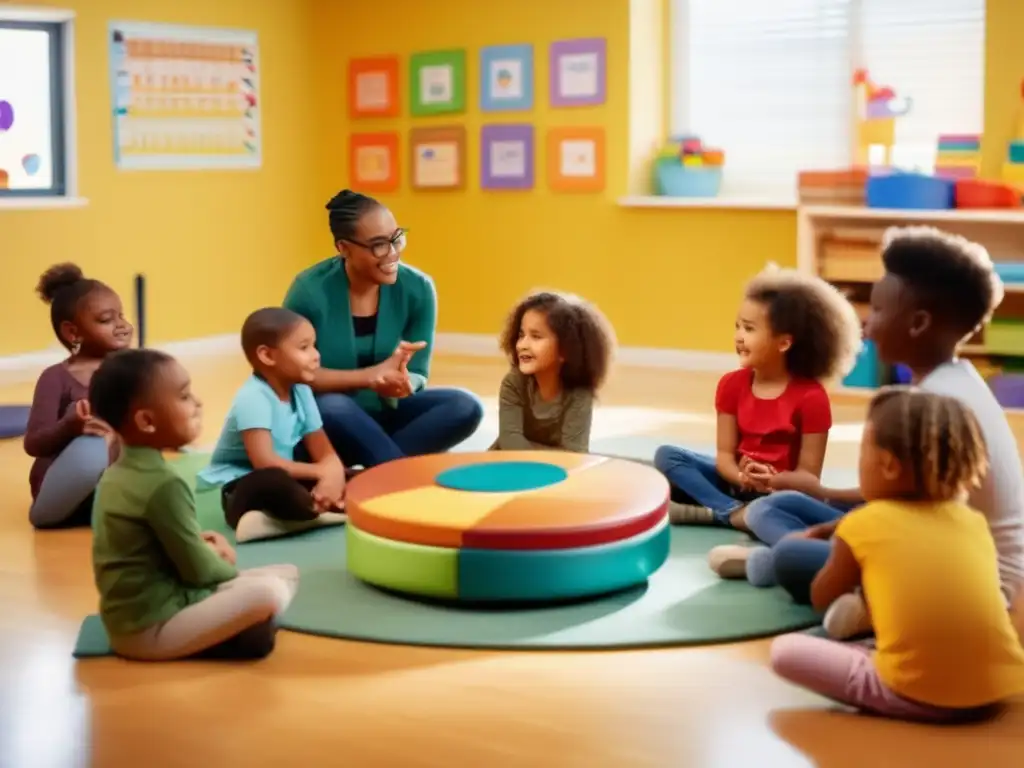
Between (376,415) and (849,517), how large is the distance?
2377 mm

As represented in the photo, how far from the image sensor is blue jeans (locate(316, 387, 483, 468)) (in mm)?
4797

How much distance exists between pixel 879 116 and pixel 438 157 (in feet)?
8.43

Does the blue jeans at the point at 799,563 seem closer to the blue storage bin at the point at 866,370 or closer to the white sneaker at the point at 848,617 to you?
the white sneaker at the point at 848,617

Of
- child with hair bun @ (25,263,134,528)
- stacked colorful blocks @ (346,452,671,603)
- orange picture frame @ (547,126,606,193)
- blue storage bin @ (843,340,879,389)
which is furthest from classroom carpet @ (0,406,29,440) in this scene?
blue storage bin @ (843,340,879,389)

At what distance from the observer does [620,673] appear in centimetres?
326

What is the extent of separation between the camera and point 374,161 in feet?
29.9

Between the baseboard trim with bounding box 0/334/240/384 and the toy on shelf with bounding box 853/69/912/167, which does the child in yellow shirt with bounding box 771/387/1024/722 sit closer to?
the toy on shelf with bounding box 853/69/912/167

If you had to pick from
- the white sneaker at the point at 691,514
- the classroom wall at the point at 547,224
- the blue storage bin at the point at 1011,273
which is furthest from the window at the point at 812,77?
the white sneaker at the point at 691,514

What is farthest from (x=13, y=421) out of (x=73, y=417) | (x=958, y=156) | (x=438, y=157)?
(x=958, y=156)

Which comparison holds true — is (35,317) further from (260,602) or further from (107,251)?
(260,602)

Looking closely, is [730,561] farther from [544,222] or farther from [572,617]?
[544,222]

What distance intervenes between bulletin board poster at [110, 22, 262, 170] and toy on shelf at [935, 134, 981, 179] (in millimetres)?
3860

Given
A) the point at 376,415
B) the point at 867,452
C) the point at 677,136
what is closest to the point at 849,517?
the point at 867,452

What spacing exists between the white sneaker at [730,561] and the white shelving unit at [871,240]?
126 inches
